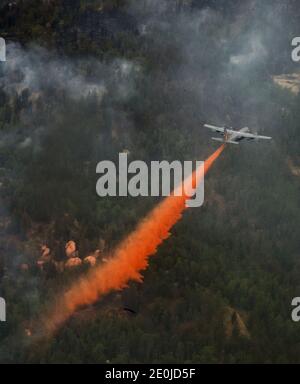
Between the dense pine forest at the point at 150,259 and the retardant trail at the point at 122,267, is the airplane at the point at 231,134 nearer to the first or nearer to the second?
the retardant trail at the point at 122,267

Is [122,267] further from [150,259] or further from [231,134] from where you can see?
[231,134]

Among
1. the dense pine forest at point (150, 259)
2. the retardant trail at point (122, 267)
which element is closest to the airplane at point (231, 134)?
the retardant trail at point (122, 267)

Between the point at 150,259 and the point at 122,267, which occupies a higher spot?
the point at 150,259

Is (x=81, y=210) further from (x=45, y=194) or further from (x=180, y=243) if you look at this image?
(x=180, y=243)

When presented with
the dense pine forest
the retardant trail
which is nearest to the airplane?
the retardant trail

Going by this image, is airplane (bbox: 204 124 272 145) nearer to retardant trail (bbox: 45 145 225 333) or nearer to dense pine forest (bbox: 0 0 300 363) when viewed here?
retardant trail (bbox: 45 145 225 333)

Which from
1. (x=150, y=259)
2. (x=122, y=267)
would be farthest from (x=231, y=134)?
(x=122, y=267)
